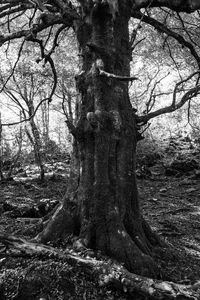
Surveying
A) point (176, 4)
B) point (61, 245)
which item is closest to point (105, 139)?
point (61, 245)

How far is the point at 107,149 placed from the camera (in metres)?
3.93

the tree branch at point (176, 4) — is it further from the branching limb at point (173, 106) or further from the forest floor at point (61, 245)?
the forest floor at point (61, 245)

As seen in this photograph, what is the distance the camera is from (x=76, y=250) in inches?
141

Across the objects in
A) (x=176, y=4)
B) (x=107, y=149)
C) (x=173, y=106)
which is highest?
(x=176, y=4)

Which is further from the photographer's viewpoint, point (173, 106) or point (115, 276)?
point (173, 106)

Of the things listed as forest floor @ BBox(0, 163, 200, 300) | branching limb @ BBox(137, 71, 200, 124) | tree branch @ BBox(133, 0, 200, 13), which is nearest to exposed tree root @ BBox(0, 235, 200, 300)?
forest floor @ BBox(0, 163, 200, 300)

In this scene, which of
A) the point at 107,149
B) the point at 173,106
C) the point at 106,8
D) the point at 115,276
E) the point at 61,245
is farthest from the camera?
the point at 106,8

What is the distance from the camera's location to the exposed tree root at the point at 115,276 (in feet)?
9.32

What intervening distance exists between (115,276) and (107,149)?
5.34ft

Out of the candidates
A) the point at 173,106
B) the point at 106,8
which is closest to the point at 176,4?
the point at 106,8

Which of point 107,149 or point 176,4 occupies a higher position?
point 176,4

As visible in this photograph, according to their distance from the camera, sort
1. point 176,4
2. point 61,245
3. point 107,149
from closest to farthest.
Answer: point 61,245, point 107,149, point 176,4

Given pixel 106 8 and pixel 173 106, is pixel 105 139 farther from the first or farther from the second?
pixel 106 8

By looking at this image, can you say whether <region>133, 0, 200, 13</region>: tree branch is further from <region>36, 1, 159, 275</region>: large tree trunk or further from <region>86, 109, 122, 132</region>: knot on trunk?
<region>86, 109, 122, 132</region>: knot on trunk
